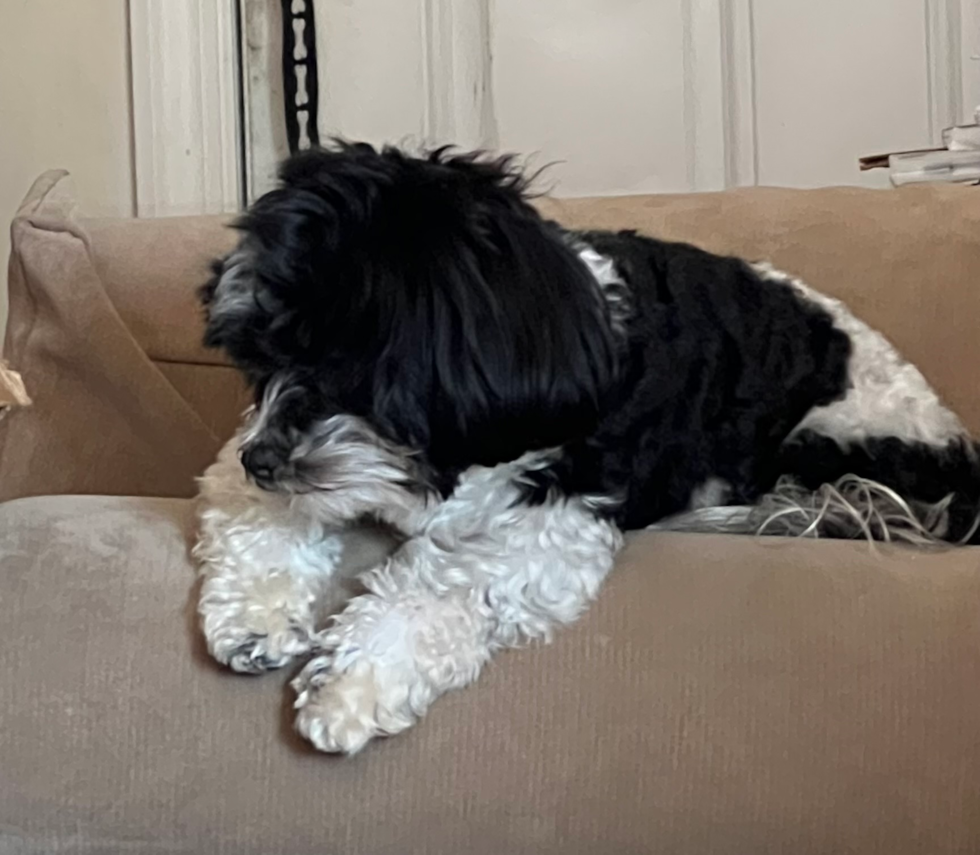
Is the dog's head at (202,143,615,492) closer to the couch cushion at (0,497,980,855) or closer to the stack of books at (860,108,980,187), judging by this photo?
the couch cushion at (0,497,980,855)

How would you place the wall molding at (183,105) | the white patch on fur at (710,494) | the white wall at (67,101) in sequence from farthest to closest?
1. the wall molding at (183,105)
2. the white wall at (67,101)
3. the white patch on fur at (710,494)

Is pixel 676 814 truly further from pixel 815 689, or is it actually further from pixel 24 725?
pixel 24 725

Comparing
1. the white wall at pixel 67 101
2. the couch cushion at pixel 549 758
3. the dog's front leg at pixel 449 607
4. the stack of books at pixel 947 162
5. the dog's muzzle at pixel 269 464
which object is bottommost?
the couch cushion at pixel 549 758

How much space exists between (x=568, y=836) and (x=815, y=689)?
0.71 ft

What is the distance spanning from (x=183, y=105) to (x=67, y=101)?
22cm

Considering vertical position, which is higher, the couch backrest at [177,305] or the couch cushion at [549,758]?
the couch backrest at [177,305]

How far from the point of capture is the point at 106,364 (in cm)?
158

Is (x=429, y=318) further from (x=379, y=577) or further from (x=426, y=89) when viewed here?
(x=426, y=89)

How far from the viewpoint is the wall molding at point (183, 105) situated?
87.7 inches

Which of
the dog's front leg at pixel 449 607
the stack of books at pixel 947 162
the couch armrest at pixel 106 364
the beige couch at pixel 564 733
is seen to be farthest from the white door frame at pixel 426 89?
the beige couch at pixel 564 733

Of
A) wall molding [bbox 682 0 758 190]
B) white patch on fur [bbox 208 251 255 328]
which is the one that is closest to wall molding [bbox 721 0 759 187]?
wall molding [bbox 682 0 758 190]

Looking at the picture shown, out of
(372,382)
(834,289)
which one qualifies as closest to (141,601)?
(372,382)

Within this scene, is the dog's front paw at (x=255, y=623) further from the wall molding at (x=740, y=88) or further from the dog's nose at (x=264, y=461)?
the wall molding at (x=740, y=88)

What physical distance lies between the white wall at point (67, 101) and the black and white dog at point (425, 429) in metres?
1.09
